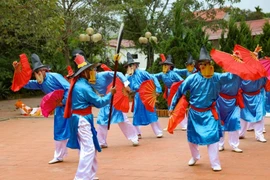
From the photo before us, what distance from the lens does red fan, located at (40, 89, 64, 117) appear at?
7.12 metres

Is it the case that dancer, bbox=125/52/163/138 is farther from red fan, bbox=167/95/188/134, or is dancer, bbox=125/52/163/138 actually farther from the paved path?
red fan, bbox=167/95/188/134

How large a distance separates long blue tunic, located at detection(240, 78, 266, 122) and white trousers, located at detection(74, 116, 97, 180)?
407 cm

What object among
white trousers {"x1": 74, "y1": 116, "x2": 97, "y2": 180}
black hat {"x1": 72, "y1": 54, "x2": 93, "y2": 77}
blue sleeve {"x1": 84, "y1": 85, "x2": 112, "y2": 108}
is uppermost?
black hat {"x1": 72, "y1": 54, "x2": 93, "y2": 77}

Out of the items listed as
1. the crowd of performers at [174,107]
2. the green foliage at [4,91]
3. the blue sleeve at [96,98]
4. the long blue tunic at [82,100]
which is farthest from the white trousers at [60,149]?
the green foliage at [4,91]

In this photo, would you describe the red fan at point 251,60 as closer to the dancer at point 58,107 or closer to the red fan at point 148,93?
the dancer at point 58,107

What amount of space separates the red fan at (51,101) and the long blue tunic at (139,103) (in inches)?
98.9

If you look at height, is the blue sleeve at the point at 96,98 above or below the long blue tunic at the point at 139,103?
above

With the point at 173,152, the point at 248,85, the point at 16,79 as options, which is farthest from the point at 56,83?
the point at 248,85

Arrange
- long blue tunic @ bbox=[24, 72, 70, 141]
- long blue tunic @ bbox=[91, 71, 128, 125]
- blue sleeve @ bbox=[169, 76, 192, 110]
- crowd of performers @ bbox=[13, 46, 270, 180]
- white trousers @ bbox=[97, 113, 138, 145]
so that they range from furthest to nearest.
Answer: white trousers @ bbox=[97, 113, 138, 145], long blue tunic @ bbox=[91, 71, 128, 125], long blue tunic @ bbox=[24, 72, 70, 141], blue sleeve @ bbox=[169, 76, 192, 110], crowd of performers @ bbox=[13, 46, 270, 180]

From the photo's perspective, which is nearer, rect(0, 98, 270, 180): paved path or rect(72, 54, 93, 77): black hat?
rect(72, 54, 93, 77): black hat

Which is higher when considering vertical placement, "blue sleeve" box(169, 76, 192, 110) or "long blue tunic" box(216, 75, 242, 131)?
"blue sleeve" box(169, 76, 192, 110)

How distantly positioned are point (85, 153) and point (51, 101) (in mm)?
1748

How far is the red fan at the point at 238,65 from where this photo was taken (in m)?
5.91

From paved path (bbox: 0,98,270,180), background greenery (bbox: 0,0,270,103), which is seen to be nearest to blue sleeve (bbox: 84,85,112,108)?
paved path (bbox: 0,98,270,180)
